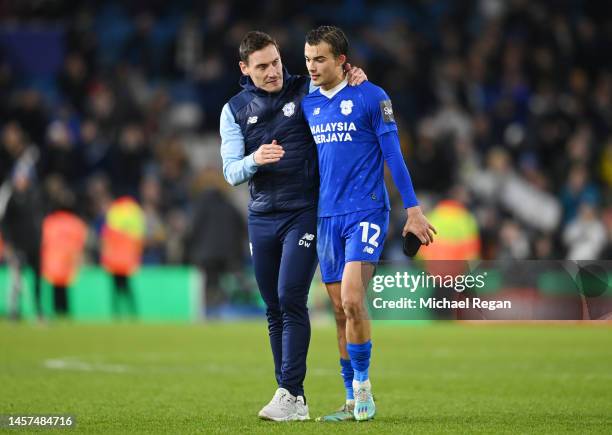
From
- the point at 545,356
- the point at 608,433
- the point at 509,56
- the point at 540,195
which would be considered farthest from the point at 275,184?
the point at 509,56

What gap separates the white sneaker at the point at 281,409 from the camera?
24.1ft

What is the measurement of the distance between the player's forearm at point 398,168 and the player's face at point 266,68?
2.59 feet

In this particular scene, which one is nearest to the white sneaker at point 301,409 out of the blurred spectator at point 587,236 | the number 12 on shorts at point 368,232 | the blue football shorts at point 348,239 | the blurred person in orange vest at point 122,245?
the blue football shorts at point 348,239

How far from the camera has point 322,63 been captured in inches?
288

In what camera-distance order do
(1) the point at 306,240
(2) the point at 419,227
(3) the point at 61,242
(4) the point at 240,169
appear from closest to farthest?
(2) the point at 419,227 < (4) the point at 240,169 < (1) the point at 306,240 < (3) the point at 61,242

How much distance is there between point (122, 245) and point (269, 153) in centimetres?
1304

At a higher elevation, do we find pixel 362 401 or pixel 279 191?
pixel 279 191

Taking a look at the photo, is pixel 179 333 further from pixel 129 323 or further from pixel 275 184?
pixel 275 184

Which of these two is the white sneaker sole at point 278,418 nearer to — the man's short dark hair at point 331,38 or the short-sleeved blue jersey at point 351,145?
the short-sleeved blue jersey at point 351,145

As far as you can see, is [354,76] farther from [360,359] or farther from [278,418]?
[278,418]

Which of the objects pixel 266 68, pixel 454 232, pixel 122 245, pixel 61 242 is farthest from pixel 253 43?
pixel 61 242

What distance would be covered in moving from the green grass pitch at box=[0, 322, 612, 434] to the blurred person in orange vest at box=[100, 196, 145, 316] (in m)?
2.38

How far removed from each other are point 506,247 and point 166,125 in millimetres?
7293

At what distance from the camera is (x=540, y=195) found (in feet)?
65.8
